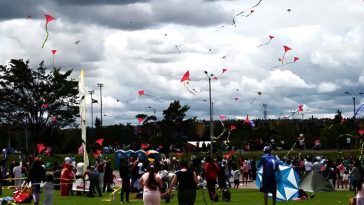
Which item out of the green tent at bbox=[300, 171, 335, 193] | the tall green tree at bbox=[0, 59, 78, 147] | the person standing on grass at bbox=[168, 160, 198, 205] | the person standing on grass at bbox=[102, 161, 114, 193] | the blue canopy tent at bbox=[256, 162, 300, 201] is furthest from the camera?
the tall green tree at bbox=[0, 59, 78, 147]

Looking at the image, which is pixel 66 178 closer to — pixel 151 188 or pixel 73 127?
pixel 151 188

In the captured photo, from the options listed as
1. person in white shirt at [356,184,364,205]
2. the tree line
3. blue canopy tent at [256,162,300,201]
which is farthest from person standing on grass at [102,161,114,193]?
the tree line

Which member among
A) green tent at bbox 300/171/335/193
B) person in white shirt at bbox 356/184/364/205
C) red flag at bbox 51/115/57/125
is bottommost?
green tent at bbox 300/171/335/193

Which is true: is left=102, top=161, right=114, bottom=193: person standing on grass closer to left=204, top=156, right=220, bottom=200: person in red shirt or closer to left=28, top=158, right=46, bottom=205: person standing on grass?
left=204, top=156, right=220, bottom=200: person in red shirt

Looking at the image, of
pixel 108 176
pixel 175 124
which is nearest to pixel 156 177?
pixel 108 176

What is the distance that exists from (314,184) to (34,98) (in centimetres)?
4432

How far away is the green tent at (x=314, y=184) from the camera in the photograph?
3238 centimetres

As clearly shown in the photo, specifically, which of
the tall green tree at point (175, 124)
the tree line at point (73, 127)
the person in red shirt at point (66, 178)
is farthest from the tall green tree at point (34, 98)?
the person in red shirt at point (66, 178)

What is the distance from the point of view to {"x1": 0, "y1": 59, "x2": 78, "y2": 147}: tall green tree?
234 feet

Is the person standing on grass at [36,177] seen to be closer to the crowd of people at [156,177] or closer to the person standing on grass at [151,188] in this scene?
the crowd of people at [156,177]

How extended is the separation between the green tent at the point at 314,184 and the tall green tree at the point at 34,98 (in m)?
42.1

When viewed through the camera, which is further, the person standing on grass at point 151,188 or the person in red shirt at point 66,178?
the person in red shirt at point 66,178

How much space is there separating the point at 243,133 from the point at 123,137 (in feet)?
62.1

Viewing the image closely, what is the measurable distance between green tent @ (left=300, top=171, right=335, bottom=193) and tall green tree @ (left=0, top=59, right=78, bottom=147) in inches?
1659
